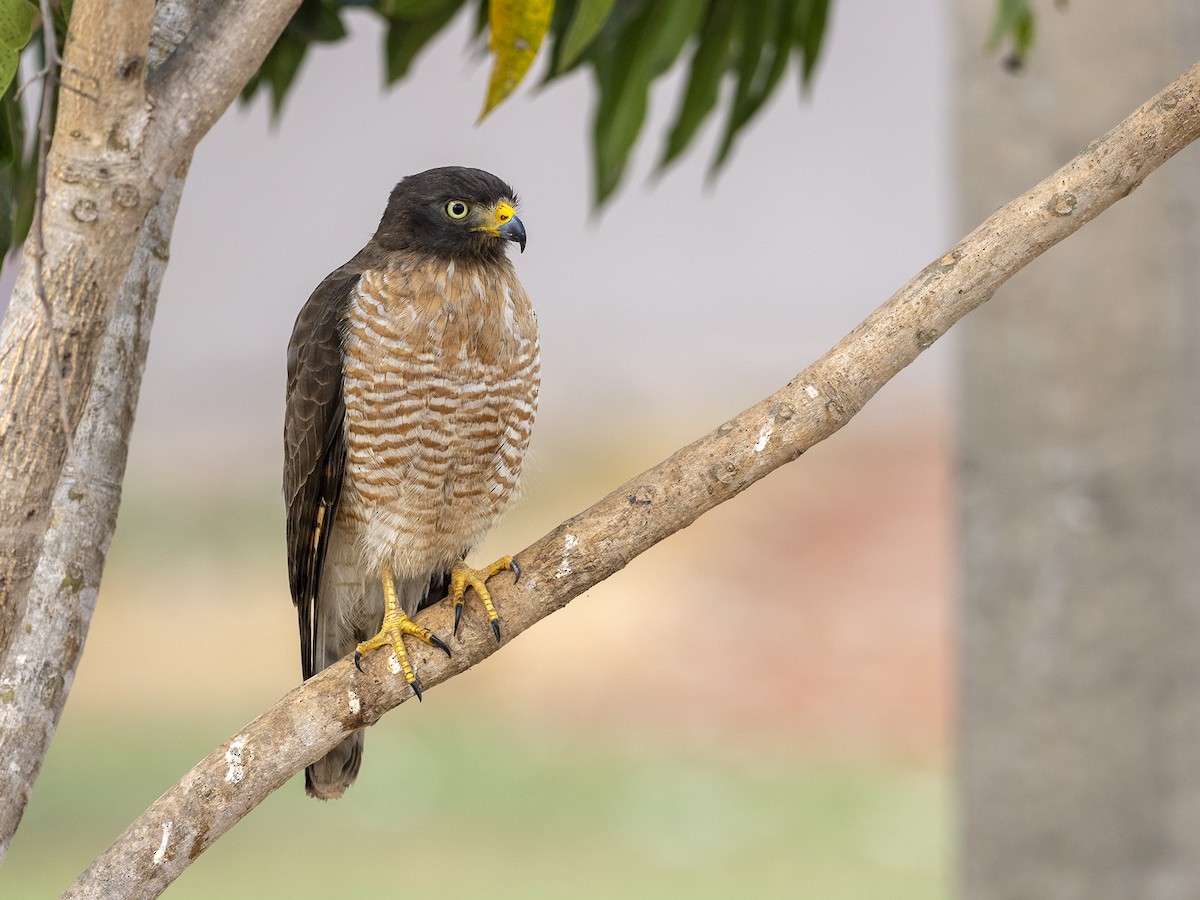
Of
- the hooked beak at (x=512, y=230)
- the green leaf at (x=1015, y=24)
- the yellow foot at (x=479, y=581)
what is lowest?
the yellow foot at (x=479, y=581)

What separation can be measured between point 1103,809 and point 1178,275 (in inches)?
44.5

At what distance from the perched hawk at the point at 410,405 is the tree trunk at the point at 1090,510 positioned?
1.46 meters

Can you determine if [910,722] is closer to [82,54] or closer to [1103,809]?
[1103,809]

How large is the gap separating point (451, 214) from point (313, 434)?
1.24 ft

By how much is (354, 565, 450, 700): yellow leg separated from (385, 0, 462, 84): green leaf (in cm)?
74

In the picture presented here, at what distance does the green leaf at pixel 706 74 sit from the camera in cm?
213

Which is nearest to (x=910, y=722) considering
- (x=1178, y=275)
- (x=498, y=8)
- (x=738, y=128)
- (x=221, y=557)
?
(x=221, y=557)

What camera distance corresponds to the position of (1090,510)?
284 cm

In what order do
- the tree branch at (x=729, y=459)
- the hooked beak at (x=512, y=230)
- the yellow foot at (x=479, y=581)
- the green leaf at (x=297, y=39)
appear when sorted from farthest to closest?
the green leaf at (x=297, y=39)
the yellow foot at (x=479, y=581)
the hooked beak at (x=512, y=230)
the tree branch at (x=729, y=459)

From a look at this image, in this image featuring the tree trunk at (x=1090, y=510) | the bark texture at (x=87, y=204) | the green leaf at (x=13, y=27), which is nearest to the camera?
the bark texture at (x=87, y=204)

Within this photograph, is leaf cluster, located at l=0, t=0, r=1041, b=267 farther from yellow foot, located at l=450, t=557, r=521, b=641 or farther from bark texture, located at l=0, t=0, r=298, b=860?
yellow foot, located at l=450, t=557, r=521, b=641

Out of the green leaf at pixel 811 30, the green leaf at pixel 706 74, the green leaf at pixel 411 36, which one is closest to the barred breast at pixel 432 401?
the green leaf at pixel 411 36

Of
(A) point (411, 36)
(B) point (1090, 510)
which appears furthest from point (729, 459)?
(B) point (1090, 510)

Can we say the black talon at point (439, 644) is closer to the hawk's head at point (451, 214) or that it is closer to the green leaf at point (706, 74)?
the hawk's head at point (451, 214)
